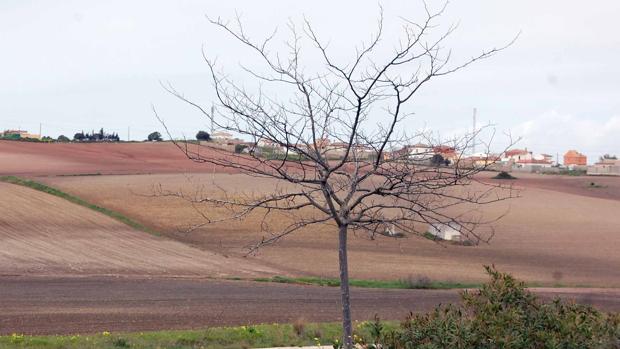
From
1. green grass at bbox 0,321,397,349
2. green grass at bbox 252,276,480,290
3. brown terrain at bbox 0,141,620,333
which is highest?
green grass at bbox 0,321,397,349

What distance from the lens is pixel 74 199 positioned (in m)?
49.9

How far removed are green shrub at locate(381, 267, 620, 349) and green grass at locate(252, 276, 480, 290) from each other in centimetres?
2060

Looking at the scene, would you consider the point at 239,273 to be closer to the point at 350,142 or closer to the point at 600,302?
the point at 600,302

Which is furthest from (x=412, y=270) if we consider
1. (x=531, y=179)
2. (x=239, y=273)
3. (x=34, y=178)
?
(x=531, y=179)

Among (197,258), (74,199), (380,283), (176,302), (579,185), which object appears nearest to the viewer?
(176,302)

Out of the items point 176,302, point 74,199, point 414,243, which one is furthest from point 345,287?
point 74,199

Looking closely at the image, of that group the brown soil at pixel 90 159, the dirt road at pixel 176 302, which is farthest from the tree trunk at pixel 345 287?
the brown soil at pixel 90 159

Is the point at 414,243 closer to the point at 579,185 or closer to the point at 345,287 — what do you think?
the point at 345,287

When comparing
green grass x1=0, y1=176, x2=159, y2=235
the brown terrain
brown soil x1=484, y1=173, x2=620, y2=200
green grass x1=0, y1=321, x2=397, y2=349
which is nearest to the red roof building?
brown soil x1=484, y1=173, x2=620, y2=200

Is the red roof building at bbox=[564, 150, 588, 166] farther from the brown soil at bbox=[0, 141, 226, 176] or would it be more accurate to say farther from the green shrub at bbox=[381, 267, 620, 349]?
the green shrub at bbox=[381, 267, 620, 349]

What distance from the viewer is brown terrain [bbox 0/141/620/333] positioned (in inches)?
827

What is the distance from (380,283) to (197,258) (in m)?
8.53

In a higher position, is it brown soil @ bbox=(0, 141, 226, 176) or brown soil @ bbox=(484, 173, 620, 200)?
brown soil @ bbox=(0, 141, 226, 176)

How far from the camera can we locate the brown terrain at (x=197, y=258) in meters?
21.0
